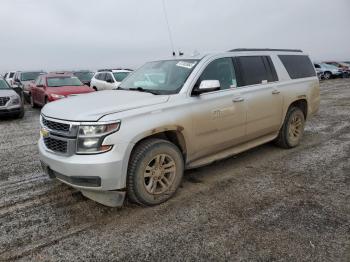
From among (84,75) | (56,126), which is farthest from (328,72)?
(56,126)

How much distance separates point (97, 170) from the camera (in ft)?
11.1

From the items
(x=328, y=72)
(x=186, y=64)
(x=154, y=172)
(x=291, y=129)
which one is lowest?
(x=328, y=72)

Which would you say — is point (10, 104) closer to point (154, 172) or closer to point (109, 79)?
point (109, 79)

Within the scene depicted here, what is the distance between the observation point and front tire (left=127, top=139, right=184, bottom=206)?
12.0 feet

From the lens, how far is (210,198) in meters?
4.11

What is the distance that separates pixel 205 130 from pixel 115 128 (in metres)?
1.33

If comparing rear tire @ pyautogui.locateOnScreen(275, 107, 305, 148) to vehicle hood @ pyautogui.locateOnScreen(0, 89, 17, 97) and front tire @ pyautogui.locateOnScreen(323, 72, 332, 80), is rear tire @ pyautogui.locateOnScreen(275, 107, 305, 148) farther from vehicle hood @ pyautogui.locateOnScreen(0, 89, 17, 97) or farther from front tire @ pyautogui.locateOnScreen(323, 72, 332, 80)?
front tire @ pyautogui.locateOnScreen(323, 72, 332, 80)

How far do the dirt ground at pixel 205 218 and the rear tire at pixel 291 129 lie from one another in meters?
0.60

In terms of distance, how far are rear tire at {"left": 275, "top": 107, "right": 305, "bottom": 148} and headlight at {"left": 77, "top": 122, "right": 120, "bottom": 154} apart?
3.63m

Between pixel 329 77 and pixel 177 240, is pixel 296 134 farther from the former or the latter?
pixel 329 77

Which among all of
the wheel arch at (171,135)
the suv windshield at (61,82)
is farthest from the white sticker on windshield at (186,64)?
the suv windshield at (61,82)

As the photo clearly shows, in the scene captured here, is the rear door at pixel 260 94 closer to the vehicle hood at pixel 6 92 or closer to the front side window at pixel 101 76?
the vehicle hood at pixel 6 92

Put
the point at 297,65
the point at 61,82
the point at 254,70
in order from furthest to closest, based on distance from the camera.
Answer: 1. the point at 61,82
2. the point at 297,65
3. the point at 254,70

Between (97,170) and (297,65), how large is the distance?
4.56 meters
